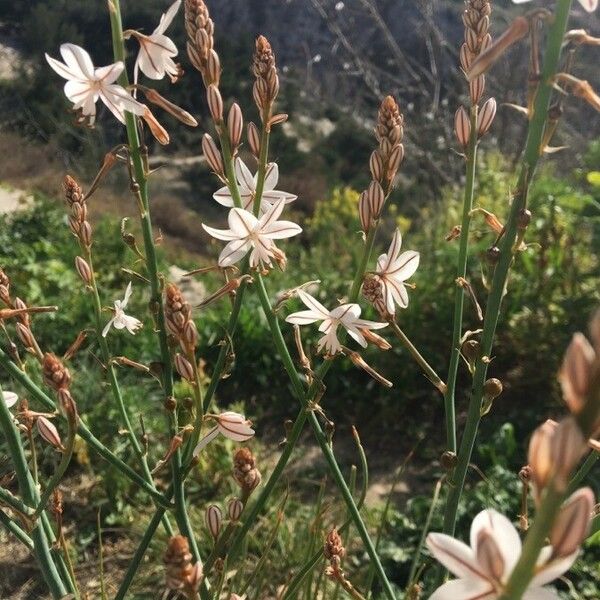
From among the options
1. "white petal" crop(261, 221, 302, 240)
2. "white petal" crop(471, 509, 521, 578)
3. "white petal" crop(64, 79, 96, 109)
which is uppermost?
"white petal" crop(64, 79, 96, 109)

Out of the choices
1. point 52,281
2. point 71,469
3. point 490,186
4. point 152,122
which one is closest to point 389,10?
point 490,186

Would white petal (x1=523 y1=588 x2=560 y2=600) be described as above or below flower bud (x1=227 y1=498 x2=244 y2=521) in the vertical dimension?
above

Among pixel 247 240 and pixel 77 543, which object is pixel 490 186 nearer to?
pixel 77 543

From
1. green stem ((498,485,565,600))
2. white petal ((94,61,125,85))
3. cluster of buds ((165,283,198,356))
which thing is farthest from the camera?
white petal ((94,61,125,85))

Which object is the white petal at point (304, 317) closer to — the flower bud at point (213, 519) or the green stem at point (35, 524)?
the flower bud at point (213, 519)

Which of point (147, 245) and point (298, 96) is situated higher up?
point (147, 245)

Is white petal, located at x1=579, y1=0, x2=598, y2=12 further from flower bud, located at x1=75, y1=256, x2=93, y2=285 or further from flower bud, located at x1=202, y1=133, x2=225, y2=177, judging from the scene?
flower bud, located at x1=75, y1=256, x2=93, y2=285

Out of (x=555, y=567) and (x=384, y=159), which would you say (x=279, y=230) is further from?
(x=555, y=567)

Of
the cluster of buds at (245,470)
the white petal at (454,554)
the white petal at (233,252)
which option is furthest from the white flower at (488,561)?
the white petal at (233,252)

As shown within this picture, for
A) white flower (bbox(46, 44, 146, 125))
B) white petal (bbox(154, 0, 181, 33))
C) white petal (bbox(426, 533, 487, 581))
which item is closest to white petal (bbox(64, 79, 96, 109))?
white flower (bbox(46, 44, 146, 125))
